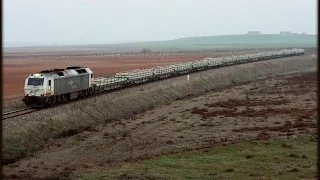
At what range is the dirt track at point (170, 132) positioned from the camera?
2192 centimetres

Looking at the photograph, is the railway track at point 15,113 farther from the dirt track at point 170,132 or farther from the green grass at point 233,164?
the green grass at point 233,164

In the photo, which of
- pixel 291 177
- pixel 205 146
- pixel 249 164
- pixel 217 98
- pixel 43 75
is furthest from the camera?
pixel 217 98

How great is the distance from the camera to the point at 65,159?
22703mm

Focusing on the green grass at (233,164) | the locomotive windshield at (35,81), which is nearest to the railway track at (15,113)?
the locomotive windshield at (35,81)

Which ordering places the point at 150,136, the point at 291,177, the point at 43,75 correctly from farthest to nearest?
the point at 43,75 → the point at 150,136 → the point at 291,177

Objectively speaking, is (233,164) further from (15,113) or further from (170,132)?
(15,113)

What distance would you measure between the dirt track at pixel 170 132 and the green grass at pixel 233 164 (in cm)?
160

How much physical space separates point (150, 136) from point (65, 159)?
25.4 ft

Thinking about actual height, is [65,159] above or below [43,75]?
below

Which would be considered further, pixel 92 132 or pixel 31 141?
pixel 92 132

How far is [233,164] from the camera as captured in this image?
20.1 m

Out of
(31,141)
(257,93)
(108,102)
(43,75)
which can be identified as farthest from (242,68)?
(31,141)

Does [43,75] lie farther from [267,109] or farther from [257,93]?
[257,93]

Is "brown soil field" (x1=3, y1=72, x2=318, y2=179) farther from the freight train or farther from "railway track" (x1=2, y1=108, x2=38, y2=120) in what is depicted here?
the freight train
